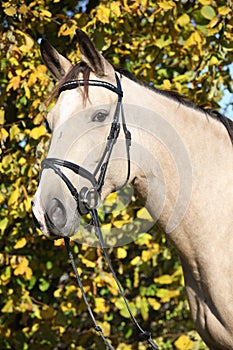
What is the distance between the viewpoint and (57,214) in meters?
2.19

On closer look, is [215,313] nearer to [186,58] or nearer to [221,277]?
[221,277]

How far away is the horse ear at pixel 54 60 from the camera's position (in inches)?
98.6

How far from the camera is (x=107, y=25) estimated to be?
3.60m

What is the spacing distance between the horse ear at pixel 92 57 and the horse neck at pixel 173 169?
10cm

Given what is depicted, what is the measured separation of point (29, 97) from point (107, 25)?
61 centimetres

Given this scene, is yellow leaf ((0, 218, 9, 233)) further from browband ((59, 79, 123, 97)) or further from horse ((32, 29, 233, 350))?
browband ((59, 79, 123, 97))

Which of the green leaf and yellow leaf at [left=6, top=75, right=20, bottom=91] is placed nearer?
yellow leaf at [left=6, top=75, right=20, bottom=91]

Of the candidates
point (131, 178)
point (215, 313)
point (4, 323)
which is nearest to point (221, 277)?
point (215, 313)

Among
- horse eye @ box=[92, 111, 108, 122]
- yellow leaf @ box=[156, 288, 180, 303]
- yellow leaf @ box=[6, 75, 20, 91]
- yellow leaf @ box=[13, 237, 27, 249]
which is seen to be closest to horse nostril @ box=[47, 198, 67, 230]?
horse eye @ box=[92, 111, 108, 122]

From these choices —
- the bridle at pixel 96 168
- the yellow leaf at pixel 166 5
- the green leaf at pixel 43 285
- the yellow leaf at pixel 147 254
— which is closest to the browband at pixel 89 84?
the bridle at pixel 96 168

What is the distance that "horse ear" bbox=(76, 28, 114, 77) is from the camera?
89.1 inches

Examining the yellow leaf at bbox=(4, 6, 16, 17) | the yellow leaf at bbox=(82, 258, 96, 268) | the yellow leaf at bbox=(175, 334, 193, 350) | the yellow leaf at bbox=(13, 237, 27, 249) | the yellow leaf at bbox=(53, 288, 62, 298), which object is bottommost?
the yellow leaf at bbox=(175, 334, 193, 350)

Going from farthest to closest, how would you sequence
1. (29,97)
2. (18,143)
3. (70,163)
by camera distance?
(18,143) → (29,97) → (70,163)

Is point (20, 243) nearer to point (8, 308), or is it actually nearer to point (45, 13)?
point (8, 308)
